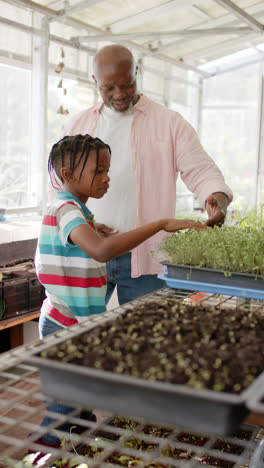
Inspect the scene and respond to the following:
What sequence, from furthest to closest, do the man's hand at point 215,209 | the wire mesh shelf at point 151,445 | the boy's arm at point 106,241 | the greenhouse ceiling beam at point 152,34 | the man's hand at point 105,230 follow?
the greenhouse ceiling beam at point 152,34, the man's hand at point 105,230, the man's hand at point 215,209, the boy's arm at point 106,241, the wire mesh shelf at point 151,445

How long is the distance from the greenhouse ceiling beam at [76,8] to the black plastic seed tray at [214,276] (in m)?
4.37

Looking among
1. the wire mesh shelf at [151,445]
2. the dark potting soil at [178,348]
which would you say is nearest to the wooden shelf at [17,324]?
the wire mesh shelf at [151,445]

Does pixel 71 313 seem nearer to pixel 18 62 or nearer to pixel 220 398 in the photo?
pixel 220 398

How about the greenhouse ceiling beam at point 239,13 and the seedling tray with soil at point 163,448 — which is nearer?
the seedling tray with soil at point 163,448

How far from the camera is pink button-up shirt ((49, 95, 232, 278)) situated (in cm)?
215

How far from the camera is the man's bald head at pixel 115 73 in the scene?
1980 millimetres

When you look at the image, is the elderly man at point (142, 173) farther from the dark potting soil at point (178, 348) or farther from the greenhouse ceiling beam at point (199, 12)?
the greenhouse ceiling beam at point (199, 12)

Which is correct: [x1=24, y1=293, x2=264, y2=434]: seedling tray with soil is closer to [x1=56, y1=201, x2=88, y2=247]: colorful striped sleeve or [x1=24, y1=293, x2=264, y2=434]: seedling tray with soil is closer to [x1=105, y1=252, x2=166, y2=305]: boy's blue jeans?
[x1=56, y1=201, x2=88, y2=247]: colorful striped sleeve

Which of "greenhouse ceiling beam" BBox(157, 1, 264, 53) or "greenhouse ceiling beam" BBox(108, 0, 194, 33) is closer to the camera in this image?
"greenhouse ceiling beam" BBox(108, 0, 194, 33)

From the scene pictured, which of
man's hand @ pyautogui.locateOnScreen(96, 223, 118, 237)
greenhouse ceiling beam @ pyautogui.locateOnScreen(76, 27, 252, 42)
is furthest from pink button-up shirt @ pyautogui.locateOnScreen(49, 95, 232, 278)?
greenhouse ceiling beam @ pyautogui.locateOnScreen(76, 27, 252, 42)

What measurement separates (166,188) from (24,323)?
217 cm

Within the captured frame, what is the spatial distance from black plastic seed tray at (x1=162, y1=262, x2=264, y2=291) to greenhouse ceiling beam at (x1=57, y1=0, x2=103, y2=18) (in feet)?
14.3

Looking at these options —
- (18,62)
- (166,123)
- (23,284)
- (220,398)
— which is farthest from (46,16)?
(220,398)

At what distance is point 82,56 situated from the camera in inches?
240
